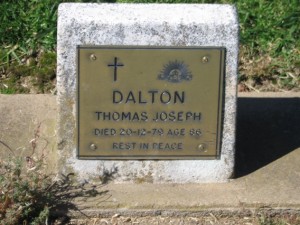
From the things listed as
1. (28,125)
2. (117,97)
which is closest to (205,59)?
(117,97)

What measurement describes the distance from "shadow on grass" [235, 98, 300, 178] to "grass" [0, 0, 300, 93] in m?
0.39

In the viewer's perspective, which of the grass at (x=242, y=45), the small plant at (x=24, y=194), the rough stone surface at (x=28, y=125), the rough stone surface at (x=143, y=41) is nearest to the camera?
the small plant at (x=24, y=194)

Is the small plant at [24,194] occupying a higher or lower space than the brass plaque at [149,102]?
lower

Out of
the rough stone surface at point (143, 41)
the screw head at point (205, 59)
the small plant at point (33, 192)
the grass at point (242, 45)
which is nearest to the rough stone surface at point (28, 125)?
the small plant at point (33, 192)

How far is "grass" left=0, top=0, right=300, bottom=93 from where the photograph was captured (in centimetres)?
553

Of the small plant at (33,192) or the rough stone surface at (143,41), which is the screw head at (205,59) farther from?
the small plant at (33,192)

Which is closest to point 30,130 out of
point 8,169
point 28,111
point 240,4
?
point 28,111

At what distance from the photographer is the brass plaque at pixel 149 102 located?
405 cm

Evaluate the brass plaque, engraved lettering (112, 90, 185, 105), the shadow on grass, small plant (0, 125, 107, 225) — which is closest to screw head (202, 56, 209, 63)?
the brass plaque

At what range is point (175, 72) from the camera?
407 cm

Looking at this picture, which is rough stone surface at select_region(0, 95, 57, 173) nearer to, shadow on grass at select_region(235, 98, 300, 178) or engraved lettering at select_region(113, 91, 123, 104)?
engraved lettering at select_region(113, 91, 123, 104)

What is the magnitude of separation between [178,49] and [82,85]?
1.55 ft

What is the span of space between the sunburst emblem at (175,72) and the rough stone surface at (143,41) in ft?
0.33

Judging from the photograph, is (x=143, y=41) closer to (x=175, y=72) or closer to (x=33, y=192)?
(x=175, y=72)
